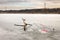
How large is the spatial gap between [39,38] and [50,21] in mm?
225

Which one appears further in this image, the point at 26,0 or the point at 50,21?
the point at 26,0

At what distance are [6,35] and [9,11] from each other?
312 mm

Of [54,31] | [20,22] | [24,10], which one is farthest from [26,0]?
[54,31]

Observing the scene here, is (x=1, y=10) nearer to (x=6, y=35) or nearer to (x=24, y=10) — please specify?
(x=24, y=10)

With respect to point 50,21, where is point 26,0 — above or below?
above

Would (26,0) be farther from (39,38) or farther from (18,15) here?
(39,38)

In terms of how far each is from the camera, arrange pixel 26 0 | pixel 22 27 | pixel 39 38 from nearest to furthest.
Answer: pixel 39 38 < pixel 22 27 < pixel 26 0

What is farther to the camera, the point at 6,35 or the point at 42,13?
the point at 42,13

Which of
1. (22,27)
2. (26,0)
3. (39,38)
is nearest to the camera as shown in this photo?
Answer: (39,38)

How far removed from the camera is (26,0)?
128 cm

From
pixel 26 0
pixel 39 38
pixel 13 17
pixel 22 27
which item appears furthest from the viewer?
pixel 26 0

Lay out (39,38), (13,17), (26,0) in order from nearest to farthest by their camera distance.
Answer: (39,38) → (13,17) → (26,0)

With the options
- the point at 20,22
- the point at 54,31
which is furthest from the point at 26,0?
the point at 54,31

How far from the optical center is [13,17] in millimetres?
950
